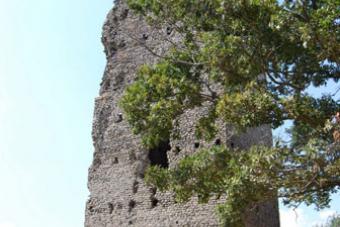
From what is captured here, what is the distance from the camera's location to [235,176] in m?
7.75

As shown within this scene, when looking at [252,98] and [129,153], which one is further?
[129,153]

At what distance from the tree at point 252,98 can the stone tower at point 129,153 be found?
2711 mm

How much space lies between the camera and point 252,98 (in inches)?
333

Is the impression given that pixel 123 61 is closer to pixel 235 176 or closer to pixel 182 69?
pixel 182 69

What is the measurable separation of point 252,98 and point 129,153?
515 cm

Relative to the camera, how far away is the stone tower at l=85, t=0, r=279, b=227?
39.2 ft

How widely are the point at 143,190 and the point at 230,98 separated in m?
4.68

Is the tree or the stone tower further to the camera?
the stone tower

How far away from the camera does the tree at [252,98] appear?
7.68m

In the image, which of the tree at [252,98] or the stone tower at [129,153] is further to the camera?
the stone tower at [129,153]

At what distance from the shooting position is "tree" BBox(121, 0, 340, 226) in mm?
7676

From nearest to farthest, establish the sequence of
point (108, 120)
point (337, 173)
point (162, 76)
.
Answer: point (337, 173) < point (162, 76) < point (108, 120)

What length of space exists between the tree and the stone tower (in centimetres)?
271

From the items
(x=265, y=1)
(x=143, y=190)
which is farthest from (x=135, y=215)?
(x=265, y=1)
